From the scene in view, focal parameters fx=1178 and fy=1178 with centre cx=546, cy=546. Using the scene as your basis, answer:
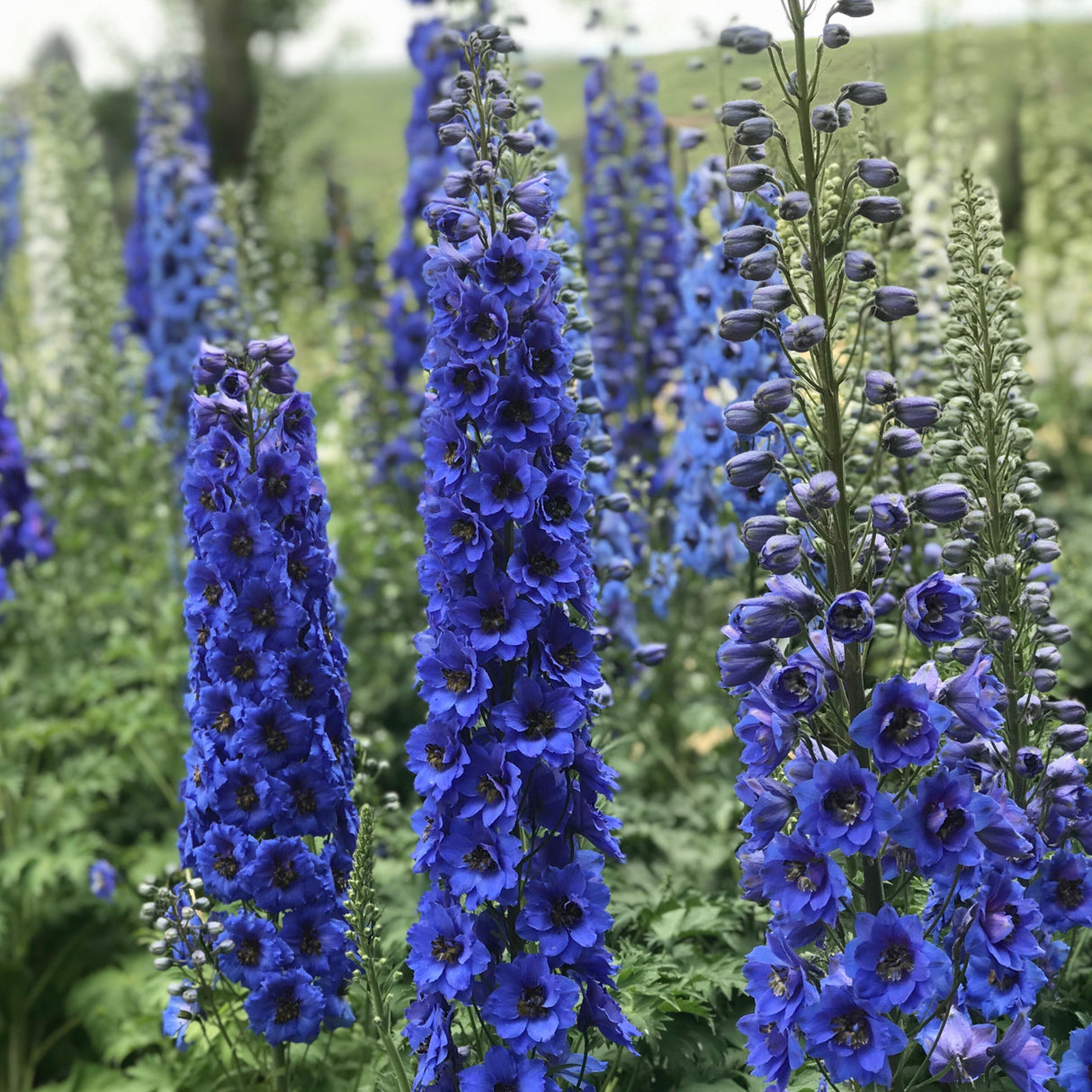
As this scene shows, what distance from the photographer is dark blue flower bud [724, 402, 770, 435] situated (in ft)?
8.06

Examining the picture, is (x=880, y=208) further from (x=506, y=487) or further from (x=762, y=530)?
(x=506, y=487)

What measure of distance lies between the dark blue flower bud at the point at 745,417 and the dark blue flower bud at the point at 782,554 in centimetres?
27

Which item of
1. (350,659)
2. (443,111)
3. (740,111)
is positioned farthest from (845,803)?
(350,659)

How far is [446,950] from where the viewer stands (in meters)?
2.59

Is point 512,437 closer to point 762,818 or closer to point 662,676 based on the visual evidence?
point 762,818

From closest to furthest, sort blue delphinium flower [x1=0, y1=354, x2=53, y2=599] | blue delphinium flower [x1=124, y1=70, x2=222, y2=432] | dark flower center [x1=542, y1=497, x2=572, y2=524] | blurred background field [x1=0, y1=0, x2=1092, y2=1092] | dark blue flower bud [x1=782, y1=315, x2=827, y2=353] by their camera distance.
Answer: dark blue flower bud [x1=782, y1=315, x2=827, y2=353]
dark flower center [x1=542, y1=497, x2=572, y2=524]
blurred background field [x1=0, y1=0, x2=1092, y2=1092]
blue delphinium flower [x1=0, y1=354, x2=53, y2=599]
blue delphinium flower [x1=124, y1=70, x2=222, y2=432]

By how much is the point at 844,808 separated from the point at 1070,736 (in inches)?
33.9

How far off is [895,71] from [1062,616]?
45.9ft

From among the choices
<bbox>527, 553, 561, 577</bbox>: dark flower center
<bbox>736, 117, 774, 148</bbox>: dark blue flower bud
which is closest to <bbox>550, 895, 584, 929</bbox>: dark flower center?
<bbox>527, 553, 561, 577</bbox>: dark flower center

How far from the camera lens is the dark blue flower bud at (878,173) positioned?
244cm

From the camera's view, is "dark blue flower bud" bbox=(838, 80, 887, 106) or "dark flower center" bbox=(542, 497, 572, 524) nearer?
"dark blue flower bud" bbox=(838, 80, 887, 106)

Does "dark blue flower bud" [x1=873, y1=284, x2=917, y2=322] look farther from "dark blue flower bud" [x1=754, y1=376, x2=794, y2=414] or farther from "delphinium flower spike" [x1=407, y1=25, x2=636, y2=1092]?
"delphinium flower spike" [x1=407, y1=25, x2=636, y2=1092]

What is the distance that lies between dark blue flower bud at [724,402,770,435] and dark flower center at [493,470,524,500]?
471 millimetres

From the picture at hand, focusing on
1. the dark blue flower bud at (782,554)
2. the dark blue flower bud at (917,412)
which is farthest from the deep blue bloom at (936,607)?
the dark blue flower bud at (917,412)
